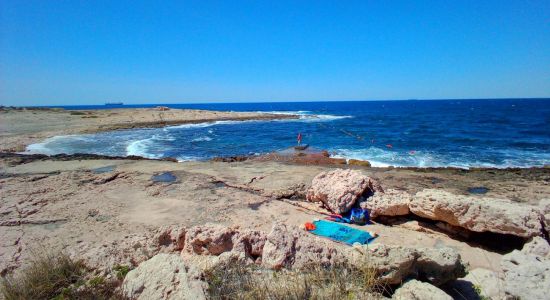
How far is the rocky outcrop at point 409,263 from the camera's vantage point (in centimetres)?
374

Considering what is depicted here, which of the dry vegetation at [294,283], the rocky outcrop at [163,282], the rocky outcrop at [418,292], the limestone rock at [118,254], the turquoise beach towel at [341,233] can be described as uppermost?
the rocky outcrop at [163,282]

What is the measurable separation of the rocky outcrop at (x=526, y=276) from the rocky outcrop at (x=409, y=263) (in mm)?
550

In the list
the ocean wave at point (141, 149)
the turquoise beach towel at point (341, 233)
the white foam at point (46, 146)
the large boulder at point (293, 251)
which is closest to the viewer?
the large boulder at point (293, 251)

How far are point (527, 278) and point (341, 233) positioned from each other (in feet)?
11.9

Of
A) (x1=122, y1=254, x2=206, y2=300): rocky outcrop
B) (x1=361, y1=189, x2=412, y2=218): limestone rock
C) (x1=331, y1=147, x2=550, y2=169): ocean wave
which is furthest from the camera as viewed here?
(x1=331, y1=147, x2=550, y2=169): ocean wave

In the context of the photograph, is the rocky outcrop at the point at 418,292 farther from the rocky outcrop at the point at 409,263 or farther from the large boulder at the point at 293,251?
the large boulder at the point at 293,251

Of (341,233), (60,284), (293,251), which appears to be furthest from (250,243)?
(341,233)

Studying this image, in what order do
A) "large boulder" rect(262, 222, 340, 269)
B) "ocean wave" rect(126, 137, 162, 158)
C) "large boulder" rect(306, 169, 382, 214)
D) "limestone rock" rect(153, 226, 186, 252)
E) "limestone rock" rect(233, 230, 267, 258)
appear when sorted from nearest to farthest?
"large boulder" rect(262, 222, 340, 269), "limestone rock" rect(233, 230, 267, 258), "limestone rock" rect(153, 226, 186, 252), "large boulder" rect(306, 169, 382, 214), "ocean wave" rect(126, 137, 162, 158)

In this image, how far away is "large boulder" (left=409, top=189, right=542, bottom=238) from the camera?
5762 mm

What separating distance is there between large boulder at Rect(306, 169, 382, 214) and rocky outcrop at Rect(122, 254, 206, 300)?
5.40 metres

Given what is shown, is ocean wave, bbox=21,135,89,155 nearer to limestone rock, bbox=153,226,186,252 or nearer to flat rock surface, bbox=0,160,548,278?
flat rock surface, bbox=0,160,548,278

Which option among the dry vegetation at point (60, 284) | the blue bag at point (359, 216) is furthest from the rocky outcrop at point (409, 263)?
the blue bag at point (359, 216)

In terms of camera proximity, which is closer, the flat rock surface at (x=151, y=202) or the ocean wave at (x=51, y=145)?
the flat rock surface at (x=151, y=202)

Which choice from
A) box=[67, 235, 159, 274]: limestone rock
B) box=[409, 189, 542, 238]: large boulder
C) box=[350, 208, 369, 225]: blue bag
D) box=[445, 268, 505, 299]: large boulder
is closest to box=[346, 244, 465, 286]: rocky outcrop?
box=[445, 268, 505, 299]: large boulder
